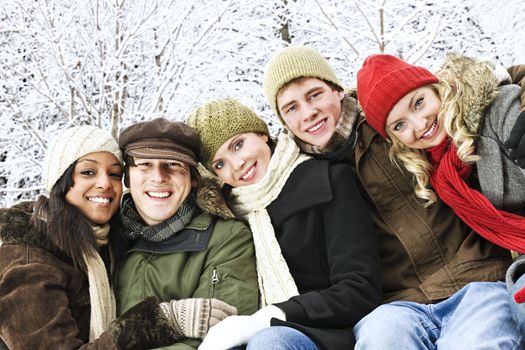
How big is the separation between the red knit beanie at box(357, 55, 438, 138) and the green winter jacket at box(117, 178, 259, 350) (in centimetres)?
79

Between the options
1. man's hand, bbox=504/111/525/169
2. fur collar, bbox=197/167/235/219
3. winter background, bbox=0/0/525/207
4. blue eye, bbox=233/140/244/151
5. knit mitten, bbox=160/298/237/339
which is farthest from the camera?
winter background, bbox=0/0/525/207

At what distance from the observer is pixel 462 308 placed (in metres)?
2.18

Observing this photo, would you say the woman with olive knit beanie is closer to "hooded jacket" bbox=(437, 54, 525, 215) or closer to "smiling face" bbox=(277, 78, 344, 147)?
"smiling face" bbox=(277, 78, 344, 147)

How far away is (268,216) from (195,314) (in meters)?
0.56

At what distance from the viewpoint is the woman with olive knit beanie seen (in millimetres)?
2156

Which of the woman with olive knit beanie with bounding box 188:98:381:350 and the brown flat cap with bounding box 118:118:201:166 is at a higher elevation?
the brown flat cap with bounding box 118:118:201:166

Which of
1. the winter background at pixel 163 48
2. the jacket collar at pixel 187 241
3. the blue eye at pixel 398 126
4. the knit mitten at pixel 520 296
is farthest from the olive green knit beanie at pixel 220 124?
the winter background at pixel 163 48

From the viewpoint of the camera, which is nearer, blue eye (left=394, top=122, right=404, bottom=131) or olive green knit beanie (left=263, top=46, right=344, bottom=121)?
blue eye (left=394, top=122, right=404, bottom=131)

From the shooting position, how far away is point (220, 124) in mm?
2713

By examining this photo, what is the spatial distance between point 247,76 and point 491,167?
18.5 feet

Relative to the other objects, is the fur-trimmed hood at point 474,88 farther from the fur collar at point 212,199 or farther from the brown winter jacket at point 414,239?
the fur collar at point 212,199

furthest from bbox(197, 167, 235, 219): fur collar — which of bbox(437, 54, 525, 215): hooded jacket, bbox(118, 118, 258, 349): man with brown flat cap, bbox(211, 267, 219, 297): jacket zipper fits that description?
bbox(437, 54, 525, 215): hooded jacket

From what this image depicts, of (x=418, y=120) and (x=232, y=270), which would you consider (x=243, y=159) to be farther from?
(x=418, y=120)

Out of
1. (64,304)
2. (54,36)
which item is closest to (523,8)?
(54,36)
